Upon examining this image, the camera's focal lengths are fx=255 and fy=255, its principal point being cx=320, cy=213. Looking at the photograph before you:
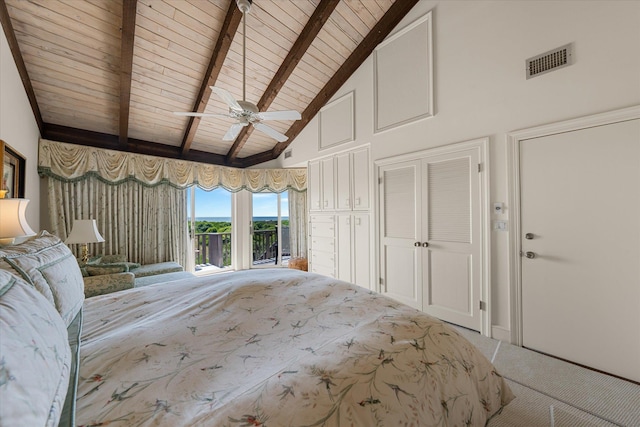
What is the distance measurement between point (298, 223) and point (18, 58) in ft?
14.4

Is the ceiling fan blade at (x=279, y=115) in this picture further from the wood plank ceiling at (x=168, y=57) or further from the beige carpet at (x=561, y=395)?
the beige carpet at (x=561, y=395)

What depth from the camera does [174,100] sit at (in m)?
3.61

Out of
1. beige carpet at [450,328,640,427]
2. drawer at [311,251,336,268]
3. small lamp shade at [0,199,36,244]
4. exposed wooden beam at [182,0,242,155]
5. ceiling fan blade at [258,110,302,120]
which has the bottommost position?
beige carpet at [450,328,640,427]

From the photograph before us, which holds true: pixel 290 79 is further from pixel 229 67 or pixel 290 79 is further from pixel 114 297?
pixel 114 297

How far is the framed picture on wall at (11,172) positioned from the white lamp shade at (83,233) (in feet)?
1.74

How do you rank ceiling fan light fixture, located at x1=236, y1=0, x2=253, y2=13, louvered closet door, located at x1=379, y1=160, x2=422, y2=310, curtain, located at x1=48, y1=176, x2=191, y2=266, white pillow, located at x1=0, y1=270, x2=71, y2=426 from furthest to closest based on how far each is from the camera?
curtain, located at x1=48, y1=176, x2=191, y2=266 < louvered closet door, located at x1=379, y1=160, x2=422, y2=310 < ceiling fan light fixture, located at x1=236, y1=0, x2=253, y2=13 < white pillow, located at x1=0, y1=270, x2=71, y2=426

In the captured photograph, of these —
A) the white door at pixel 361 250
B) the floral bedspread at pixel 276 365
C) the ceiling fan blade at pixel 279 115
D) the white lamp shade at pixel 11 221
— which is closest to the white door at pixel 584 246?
the floral bedspread at pixel 276 365

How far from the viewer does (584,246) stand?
199 cm

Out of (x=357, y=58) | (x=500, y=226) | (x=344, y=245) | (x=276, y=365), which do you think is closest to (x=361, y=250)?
(x=344, y=245)

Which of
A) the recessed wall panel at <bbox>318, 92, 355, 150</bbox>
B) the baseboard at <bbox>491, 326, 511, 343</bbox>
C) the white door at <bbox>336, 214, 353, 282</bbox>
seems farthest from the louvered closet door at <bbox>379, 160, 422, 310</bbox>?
the recessed wall panel at <bbox>318, 92, 355, 150</bbox>

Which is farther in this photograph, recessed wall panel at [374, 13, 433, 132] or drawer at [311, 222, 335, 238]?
drawer at [311, 222, 335, 238]

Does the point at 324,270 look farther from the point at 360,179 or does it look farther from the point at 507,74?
the point at 507,74

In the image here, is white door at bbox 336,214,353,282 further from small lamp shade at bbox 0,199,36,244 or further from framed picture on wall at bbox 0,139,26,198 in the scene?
framed picture on wall at bbox 0,139,26,198

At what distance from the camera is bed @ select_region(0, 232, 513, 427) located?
666 mm
